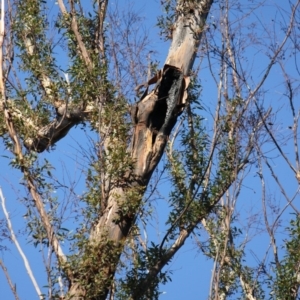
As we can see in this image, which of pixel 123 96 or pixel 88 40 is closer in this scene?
pixel 123 96

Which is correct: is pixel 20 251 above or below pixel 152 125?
below

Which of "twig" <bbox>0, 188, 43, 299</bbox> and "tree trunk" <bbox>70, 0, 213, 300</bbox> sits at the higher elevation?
"tree trunk" <bbox>70, 0, 213, 300</bbox>

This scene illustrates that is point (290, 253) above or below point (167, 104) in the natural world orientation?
below

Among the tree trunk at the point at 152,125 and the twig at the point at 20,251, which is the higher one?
the tree trunk at the point at 152,125

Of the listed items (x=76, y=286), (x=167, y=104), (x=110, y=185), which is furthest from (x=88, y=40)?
(x=76, y=286)

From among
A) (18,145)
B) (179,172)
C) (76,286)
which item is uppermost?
(179,172)

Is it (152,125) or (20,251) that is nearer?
(20,251)

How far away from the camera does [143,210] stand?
21.6 ft

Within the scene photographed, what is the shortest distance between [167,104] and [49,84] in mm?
1478

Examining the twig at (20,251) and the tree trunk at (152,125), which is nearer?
the twig at (20,251)

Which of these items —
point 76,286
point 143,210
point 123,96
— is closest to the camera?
point 76,286

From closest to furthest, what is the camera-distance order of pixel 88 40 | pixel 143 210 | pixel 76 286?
pixel 76 286 → pixel 143 210 → pixel 88 40

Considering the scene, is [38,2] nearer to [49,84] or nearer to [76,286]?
[49,84]

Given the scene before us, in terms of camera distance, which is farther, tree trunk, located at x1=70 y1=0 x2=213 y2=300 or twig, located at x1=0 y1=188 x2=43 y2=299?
tree trunk, located at x1=70 y1=0 x2=213 y2=300
